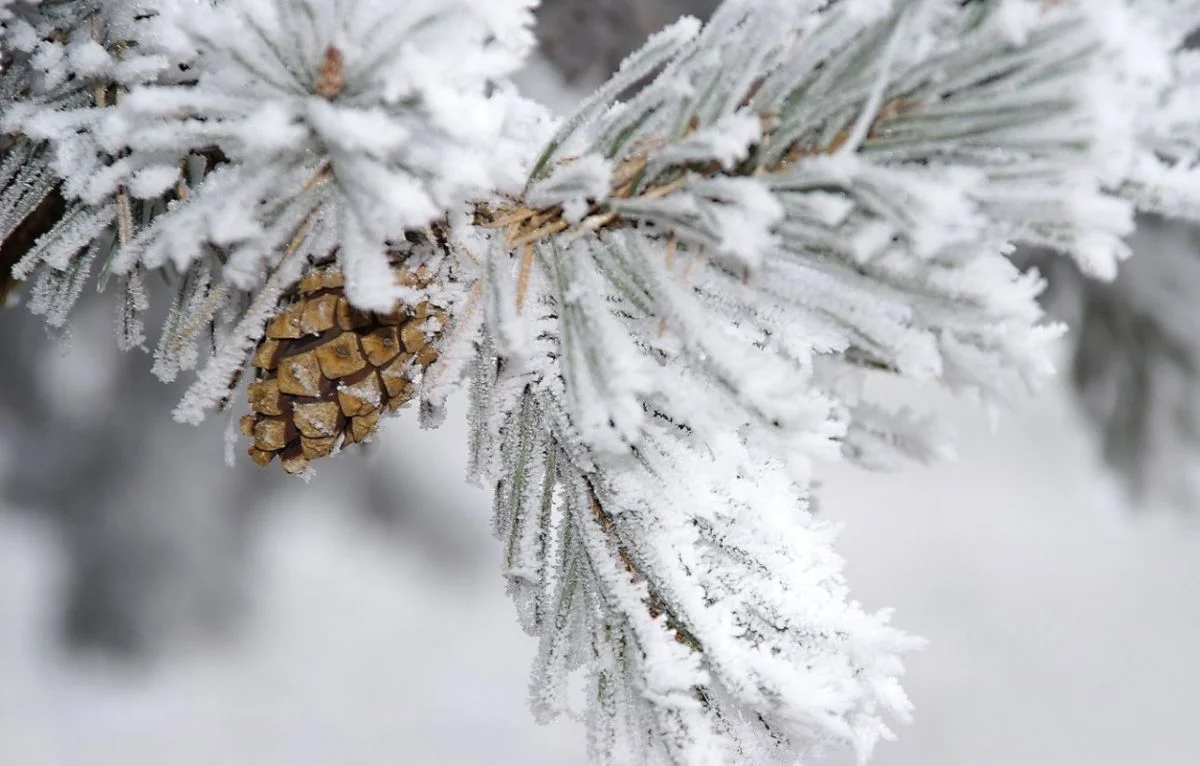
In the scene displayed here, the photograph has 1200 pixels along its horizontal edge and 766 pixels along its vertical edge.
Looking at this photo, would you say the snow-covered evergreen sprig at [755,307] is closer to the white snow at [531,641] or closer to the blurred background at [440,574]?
the blurred background at [440,574]

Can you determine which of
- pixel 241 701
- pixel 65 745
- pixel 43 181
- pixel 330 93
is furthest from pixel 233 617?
pixel 330 93

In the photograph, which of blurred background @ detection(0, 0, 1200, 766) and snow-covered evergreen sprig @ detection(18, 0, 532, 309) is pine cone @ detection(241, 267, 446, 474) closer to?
snow-covered evergreen sprig @ detection(18, 0, 532, 309)

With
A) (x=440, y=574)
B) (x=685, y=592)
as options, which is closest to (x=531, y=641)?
(x=440, y=574)

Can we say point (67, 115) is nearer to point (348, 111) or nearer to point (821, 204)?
point (348, 111)

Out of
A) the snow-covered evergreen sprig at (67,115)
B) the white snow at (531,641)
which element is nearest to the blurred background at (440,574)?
the white snow at (531,641)

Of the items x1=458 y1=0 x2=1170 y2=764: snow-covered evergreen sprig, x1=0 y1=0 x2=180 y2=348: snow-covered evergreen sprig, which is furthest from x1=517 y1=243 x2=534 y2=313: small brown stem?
x1=0 y1=0 x2=180 y2=348: snow-covered evergreen sprig

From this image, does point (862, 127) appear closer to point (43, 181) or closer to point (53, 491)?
point (43, 181)
